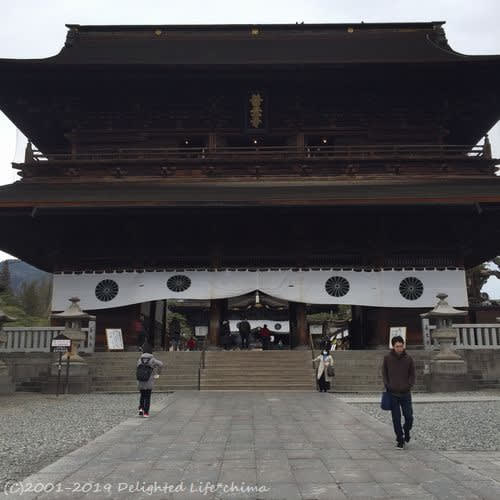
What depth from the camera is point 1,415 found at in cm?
1028

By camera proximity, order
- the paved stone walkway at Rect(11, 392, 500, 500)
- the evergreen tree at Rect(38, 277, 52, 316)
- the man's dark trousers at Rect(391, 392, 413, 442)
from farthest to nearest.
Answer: the evergreen tree at Rect(38, 277, 52, 316)
the man's dark trousers at Rect(391, 392, 413, 442)
the paved stone walkway at Rect(11, 392, 500, 500)

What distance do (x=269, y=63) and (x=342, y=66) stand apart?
2874mm

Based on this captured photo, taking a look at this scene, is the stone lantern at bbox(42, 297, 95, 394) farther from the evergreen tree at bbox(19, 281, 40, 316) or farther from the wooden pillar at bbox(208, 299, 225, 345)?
the evergreen tree at bbox(19, 281, 40, 316)

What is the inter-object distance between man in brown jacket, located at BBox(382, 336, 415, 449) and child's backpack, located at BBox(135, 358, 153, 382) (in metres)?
4.64

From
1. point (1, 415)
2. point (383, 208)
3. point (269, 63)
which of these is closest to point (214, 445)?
point (1, 415)

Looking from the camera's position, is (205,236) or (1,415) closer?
(1,415)

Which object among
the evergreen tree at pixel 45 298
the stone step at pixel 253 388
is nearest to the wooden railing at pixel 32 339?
the stone step at pixel 253 388

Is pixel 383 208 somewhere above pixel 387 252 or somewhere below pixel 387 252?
above

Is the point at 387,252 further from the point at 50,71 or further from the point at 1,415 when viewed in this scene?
the point at 50,71

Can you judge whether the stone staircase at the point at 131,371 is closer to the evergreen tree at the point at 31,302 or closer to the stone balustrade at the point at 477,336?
the stone balustrade at the point at 477,336

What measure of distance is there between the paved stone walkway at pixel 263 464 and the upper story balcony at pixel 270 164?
12.1 m

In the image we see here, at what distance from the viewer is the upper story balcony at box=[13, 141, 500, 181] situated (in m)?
19.1

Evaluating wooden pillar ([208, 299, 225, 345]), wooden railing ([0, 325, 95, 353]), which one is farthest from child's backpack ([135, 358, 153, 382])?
wooden pillar ([208, 299, 225, 345])

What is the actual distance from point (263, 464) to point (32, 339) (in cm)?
1265
